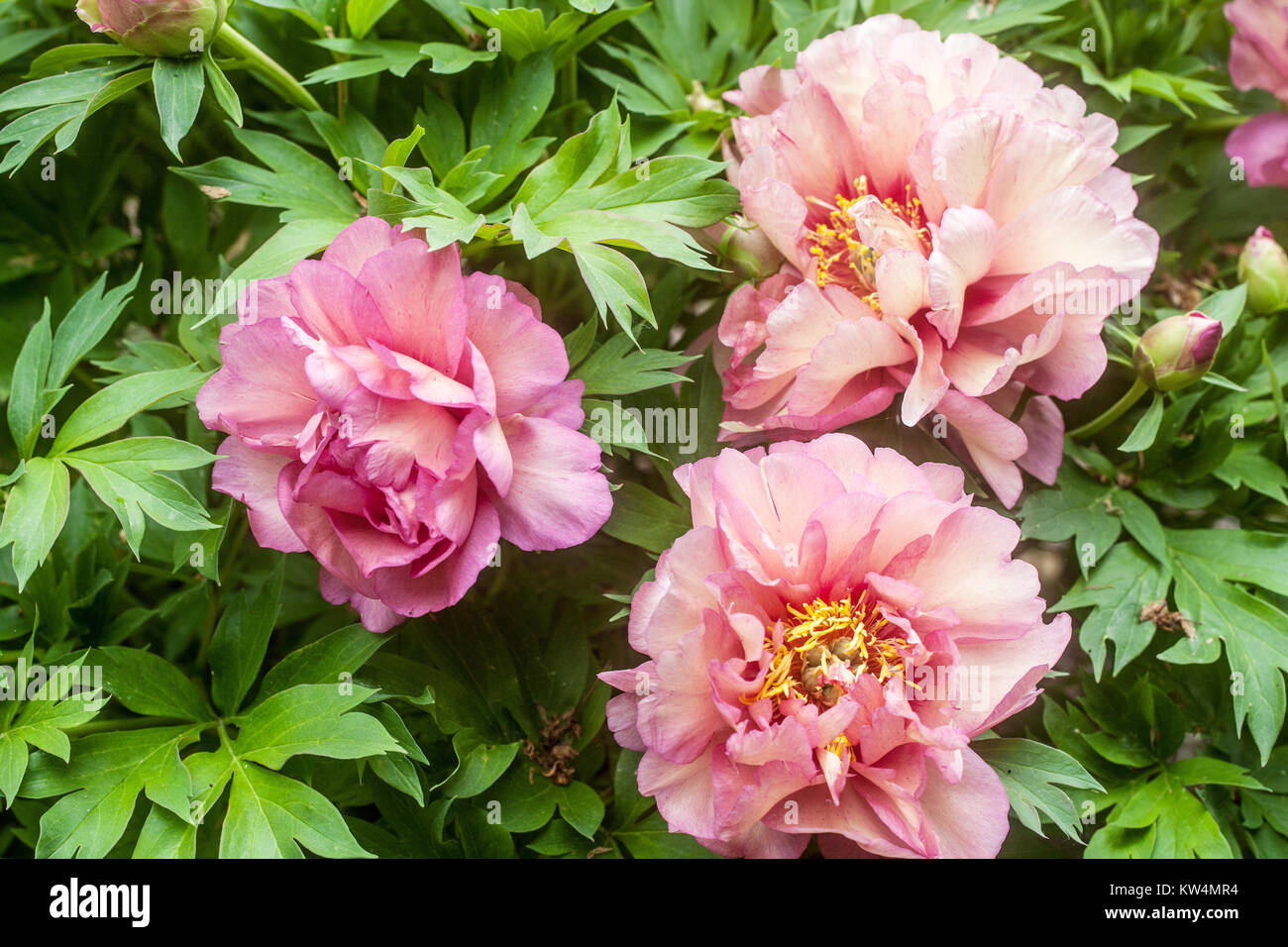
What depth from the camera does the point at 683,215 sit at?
0.60m

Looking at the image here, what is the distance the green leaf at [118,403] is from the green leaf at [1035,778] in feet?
1.60

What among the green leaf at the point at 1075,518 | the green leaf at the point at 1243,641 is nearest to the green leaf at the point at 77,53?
the green leaf at the point at 1075,518

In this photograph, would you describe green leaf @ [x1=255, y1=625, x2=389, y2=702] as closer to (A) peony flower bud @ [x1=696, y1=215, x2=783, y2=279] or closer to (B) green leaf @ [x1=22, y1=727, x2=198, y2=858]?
(B) green leaf @ [x1=22, y1=727, x2=198, y2=858]

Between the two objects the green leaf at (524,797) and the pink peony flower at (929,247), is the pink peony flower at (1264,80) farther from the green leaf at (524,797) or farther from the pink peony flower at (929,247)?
the green leaf at (524,797)

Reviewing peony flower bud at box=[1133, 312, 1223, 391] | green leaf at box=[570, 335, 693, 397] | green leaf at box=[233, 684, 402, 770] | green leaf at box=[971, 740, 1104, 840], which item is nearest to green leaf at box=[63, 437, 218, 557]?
green leaf at box=[233, 684, 402, 770]

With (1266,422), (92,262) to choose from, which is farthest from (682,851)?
(92,262)

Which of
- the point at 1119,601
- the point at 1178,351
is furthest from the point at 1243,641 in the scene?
the point at 1178,351

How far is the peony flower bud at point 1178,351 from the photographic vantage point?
0.63 metres

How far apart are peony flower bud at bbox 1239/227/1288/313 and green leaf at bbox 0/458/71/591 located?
744 mm

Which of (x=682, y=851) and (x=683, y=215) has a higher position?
(x=683, y=215)

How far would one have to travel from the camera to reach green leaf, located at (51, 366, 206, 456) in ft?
2.02

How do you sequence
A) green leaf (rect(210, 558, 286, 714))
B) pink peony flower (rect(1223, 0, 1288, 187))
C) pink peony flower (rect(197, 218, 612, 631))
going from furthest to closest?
pink peony flower (rect(1223, 0, 1288, 187))
green leaf (rect(210, 558, 286, 714))
pink peony flower (rect(197, 218, 612, 631))

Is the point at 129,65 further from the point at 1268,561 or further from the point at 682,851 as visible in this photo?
the point at 1268,561
